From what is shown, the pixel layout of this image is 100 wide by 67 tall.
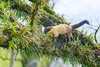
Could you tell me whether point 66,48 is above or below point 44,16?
below

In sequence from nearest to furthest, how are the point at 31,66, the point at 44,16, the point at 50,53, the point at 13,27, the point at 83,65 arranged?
the point at 13,27 < the point at 50,53 < the point at 83,65 < the point at 44,16 < the point at 31,66

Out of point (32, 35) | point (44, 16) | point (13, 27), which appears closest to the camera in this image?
point (13, 27)

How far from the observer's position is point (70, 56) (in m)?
1.42

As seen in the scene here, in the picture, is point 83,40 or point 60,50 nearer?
point 60,50

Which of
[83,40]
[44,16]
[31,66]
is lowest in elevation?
[31,66]

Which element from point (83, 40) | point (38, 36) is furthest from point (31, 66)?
point (38, 36)

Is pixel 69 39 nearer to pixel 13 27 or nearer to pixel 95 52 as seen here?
pixel 95 52

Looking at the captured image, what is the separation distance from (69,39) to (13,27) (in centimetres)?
41

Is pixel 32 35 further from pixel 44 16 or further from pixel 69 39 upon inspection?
pixel 44 16

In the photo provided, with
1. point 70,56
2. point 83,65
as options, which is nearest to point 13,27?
point 70,56

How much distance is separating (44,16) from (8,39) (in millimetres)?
679

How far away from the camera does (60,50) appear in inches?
53.8

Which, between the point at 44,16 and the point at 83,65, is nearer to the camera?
the point at 83,65

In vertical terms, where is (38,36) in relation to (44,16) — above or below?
below
